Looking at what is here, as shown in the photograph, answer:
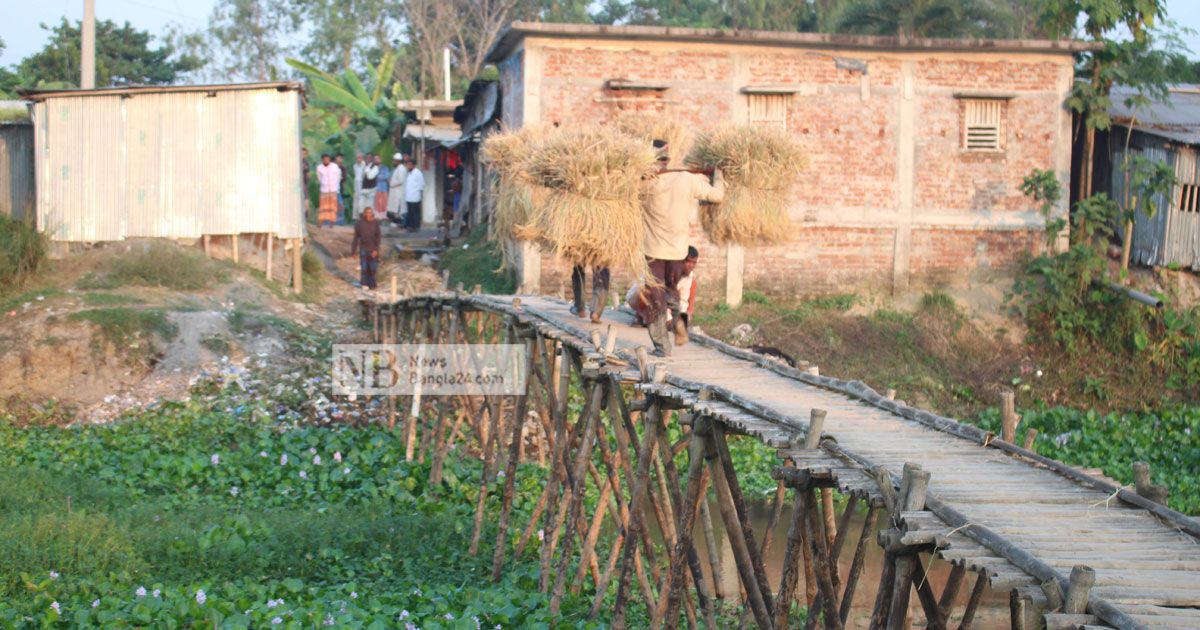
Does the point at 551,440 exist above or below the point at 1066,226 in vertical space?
below

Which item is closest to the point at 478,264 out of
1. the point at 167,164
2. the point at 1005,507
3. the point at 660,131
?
the point at 167,164

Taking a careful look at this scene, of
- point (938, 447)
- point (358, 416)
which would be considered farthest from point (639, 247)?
point (358, 416)

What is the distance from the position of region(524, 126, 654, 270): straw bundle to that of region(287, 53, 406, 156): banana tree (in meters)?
17.1

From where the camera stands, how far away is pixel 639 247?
28.9 feet

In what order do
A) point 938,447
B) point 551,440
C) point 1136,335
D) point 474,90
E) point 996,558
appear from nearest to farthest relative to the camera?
1. point 996,558
2. point 938,447
3. point 551,440
4. point 1136,335
5. point 474,90

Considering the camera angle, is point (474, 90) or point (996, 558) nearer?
point (996, 558)

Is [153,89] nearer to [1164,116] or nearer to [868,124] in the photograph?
[868,124]

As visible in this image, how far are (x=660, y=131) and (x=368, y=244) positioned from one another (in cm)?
1009

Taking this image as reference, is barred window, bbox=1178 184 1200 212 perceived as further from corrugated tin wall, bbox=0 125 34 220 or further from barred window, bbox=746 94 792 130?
corrugated tin wall, bbox=0 125 34 220

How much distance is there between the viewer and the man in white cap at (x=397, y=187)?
23641mm

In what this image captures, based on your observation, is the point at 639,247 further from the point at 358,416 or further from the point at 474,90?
the point at 474,90

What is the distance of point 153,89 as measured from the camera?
1717 cm

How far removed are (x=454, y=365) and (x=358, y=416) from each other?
2829mm

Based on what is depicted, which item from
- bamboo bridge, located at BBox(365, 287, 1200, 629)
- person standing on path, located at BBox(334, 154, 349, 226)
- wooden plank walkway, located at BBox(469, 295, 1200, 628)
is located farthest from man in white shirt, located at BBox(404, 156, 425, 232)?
wooden plank walkway, located at BBox(469, 295, 1200, 628)
